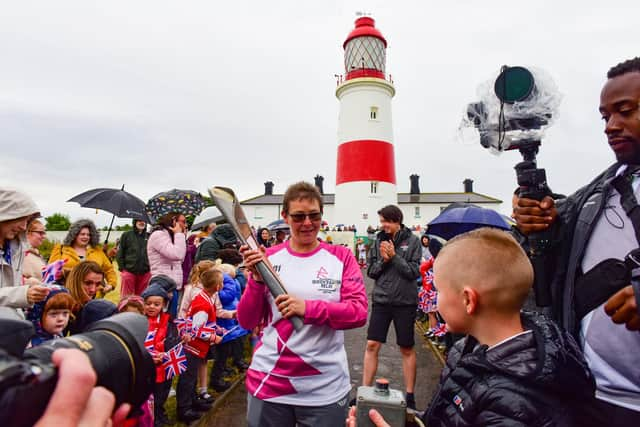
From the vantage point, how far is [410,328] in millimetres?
4074

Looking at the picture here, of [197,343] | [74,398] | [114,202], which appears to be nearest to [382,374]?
[197,343]

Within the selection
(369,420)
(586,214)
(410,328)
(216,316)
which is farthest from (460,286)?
(216,316)

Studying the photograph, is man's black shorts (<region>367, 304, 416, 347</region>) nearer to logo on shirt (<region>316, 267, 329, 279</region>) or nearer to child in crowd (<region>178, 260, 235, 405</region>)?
child in crowd (<region>178, 260, 235, 405</region>)

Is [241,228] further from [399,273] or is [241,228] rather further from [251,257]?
[399,273]

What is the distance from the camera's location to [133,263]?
5656 millimetres

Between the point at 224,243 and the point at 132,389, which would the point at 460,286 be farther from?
the point at 224,243

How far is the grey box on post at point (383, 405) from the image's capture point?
122 centimetres

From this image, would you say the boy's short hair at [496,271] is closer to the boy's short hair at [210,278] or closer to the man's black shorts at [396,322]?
the man's black shorts at [396,322]

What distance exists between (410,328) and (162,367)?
2.59m

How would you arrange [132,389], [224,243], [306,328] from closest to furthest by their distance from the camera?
[132,389] < [306,328] < [224,243]

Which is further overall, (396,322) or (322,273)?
(396,322)

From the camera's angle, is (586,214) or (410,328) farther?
(410,328)

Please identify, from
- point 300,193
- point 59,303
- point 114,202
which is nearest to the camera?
point 300,193

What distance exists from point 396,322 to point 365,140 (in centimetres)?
1875
